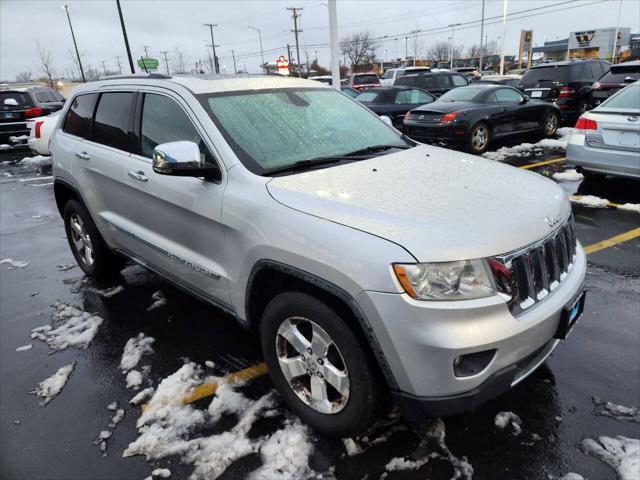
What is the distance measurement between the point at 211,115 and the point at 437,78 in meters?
15.4

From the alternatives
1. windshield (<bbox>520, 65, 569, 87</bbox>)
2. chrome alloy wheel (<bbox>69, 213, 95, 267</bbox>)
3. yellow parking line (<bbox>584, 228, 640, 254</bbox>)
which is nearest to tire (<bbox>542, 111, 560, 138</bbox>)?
windshield (<bbox>520, 65, 569, 87</bbox>)

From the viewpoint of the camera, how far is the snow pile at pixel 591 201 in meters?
6.32

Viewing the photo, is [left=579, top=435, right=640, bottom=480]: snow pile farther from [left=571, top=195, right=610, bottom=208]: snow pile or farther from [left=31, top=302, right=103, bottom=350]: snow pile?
[left=571, top=195, right=610, bottom=208]: snow pile

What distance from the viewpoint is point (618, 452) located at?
2361 millimetres

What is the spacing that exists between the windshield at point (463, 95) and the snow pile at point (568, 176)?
2967 millimetres

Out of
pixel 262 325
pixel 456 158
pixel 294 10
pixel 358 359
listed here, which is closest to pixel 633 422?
pixel 358 359

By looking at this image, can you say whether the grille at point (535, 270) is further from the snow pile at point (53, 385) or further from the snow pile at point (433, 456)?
the snow pile at point (53, 385)

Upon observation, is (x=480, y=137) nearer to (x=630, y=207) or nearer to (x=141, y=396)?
(x=630, y=207)

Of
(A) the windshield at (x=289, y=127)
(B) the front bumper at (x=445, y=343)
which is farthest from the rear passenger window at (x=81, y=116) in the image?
(B) the front bumper at (x=445, y=343)

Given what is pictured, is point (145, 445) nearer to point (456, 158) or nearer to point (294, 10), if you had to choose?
point (456, 158)

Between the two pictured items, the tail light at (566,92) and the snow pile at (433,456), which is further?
the tail light at (566,92)

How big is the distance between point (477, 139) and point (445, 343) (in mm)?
9069

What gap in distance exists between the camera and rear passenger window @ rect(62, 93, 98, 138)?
4.20 m

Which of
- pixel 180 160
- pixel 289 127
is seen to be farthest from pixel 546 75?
pixel 180 160
